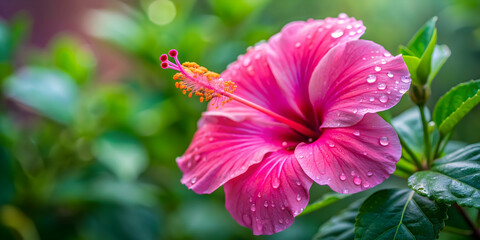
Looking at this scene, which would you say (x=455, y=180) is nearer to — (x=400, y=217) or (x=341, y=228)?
(x=400, y=217)

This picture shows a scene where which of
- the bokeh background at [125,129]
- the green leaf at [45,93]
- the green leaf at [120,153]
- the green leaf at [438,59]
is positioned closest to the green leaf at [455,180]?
the green leaf at [438,59]

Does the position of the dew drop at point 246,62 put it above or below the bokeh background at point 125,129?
above

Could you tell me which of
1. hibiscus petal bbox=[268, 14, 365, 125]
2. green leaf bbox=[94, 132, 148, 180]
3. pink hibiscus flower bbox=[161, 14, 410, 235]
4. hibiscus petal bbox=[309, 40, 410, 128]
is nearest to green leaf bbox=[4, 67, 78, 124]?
green leaf bbox=[94, 132, 148, 180]

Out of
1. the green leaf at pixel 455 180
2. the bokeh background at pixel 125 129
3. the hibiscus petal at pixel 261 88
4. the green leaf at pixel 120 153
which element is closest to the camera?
the green leaf at pixel 455 180

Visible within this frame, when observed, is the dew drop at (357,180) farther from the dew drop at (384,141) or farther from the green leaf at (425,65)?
the green leaf at (425,65)

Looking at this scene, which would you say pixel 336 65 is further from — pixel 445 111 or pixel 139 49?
pixel 139 49

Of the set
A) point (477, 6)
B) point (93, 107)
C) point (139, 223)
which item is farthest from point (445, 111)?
point (93, 107)

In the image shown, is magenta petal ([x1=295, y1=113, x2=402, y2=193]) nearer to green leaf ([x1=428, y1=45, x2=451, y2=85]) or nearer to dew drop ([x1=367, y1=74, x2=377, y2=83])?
dew drop ([x1=367, y1=74, x2=377, y2=83])
